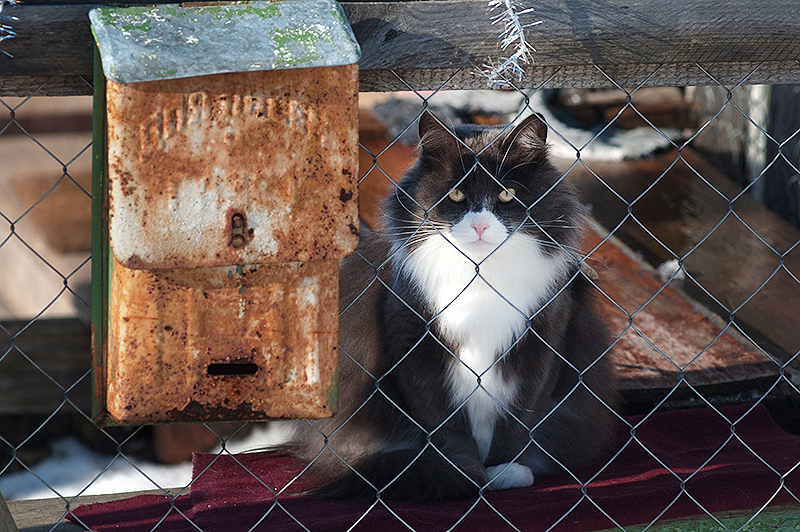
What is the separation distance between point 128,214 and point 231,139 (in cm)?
21

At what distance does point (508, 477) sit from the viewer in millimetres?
1924

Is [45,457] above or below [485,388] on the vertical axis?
below

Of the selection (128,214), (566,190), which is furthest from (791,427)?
(128,214)

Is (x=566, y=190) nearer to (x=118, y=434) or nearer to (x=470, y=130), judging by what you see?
(x=470, y=130)

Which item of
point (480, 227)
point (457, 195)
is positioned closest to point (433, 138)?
point (457, 195)

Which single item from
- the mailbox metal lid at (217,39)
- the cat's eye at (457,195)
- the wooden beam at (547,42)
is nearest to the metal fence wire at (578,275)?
the cat's eye at (457,195)

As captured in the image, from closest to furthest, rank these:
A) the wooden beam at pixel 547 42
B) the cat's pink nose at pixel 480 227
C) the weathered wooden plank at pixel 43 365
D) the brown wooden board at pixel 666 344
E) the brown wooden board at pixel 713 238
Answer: the wooden beam at pixel 547 42 < the cat's pink nose at pixel 480 227 < the brown wooden board at pixel 666 344 < the brown wooden board at pixel 713 238 < the weathered wooden plank at pixel 43 365

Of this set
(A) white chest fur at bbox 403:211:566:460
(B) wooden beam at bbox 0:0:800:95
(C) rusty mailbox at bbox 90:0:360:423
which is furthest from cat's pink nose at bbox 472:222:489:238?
(C) rusty mailbox at bbox 90:0:360:423

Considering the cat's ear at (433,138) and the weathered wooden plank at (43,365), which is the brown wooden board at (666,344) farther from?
the weathered wooden plank at (43,365)

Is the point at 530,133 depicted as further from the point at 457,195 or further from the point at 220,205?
the point at 220,205

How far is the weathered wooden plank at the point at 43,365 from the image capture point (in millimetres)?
3605

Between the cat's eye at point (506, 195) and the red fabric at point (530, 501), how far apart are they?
72 centimetres

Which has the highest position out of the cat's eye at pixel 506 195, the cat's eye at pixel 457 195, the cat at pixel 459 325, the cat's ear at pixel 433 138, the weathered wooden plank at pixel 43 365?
the cat's ear at pixel 433 138

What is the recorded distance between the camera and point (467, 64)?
1.48 meters
